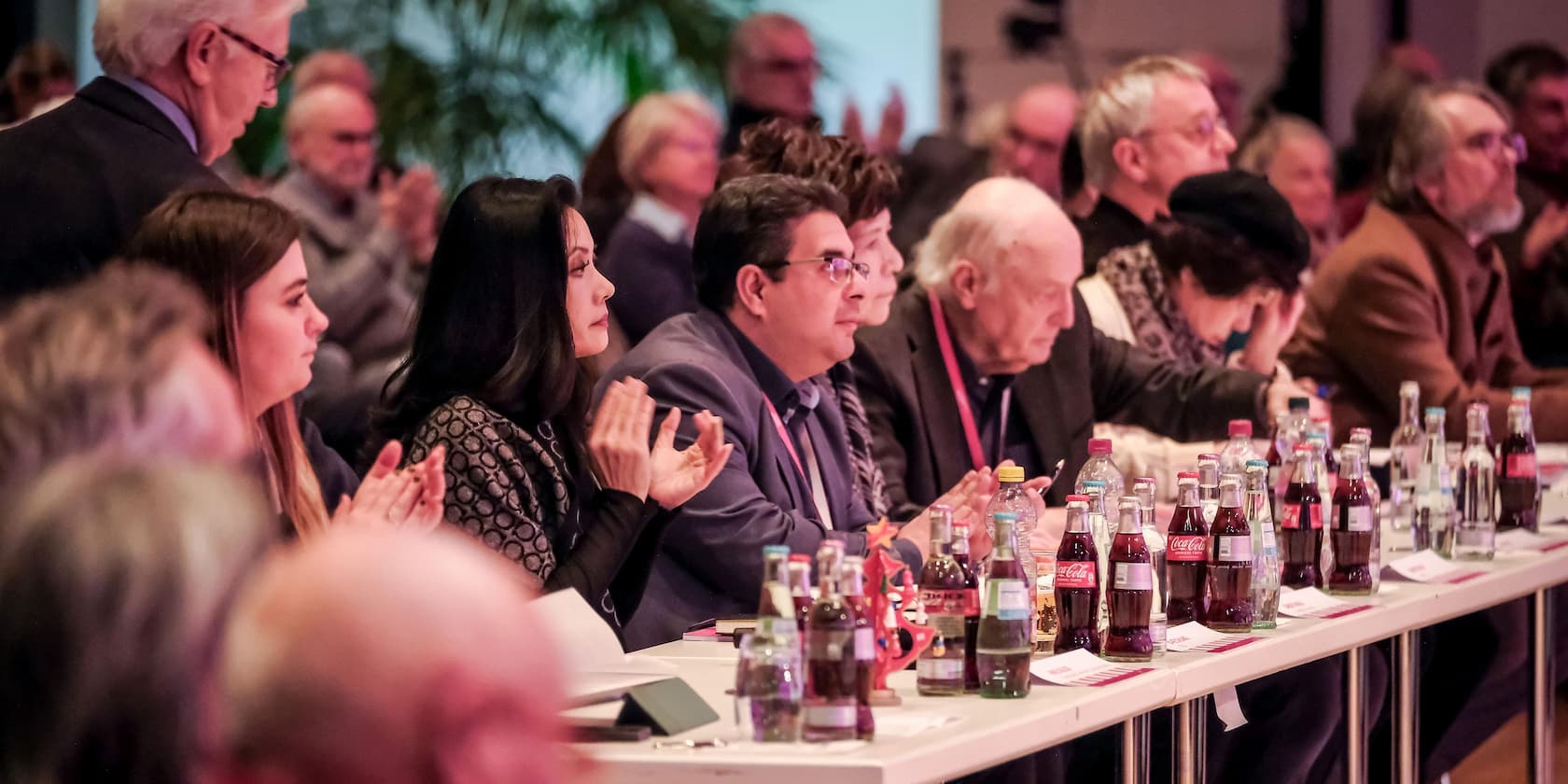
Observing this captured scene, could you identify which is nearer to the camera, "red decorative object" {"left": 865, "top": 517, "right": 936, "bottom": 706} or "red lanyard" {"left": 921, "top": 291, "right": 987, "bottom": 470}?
"red decorative object" {"left": 865, "top": 517, "right": 936, "bottom": 706}

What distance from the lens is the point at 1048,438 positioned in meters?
4.05

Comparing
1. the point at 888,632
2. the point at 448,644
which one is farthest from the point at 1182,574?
the point at 448,644

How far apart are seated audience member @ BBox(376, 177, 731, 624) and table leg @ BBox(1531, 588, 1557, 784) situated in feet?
6.12

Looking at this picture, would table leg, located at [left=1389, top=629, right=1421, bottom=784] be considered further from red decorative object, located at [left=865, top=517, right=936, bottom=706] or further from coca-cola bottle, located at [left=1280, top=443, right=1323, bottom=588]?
red decorative object, located at [left=865, top=517, right=936, bottom=706]

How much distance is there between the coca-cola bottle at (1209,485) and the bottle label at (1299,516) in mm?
Answer: 302

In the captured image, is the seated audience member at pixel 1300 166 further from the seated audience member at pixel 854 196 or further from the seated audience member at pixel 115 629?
the seated audience member at pixel 115 629

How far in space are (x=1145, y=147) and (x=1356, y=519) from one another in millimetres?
1917

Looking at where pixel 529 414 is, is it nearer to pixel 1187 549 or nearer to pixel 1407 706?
pixel 1187 549

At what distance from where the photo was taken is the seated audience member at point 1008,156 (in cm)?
602

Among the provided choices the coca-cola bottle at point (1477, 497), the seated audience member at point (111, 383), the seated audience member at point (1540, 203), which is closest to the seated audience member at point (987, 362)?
the coca-cola bottle at point (1477, 497)

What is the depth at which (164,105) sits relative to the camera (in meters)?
3.00

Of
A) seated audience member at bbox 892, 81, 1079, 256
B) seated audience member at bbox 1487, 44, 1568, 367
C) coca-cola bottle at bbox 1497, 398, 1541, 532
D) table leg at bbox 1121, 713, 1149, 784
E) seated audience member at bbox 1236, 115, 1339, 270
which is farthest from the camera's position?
seated audience member at bbox 1236, 115, 1339, 270

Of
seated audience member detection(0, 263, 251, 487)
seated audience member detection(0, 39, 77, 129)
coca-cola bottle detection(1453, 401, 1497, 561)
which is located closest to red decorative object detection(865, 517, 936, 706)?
seated audience member detection(0, 263, 251, 487)

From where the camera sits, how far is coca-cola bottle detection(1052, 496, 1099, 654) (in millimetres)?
2578
